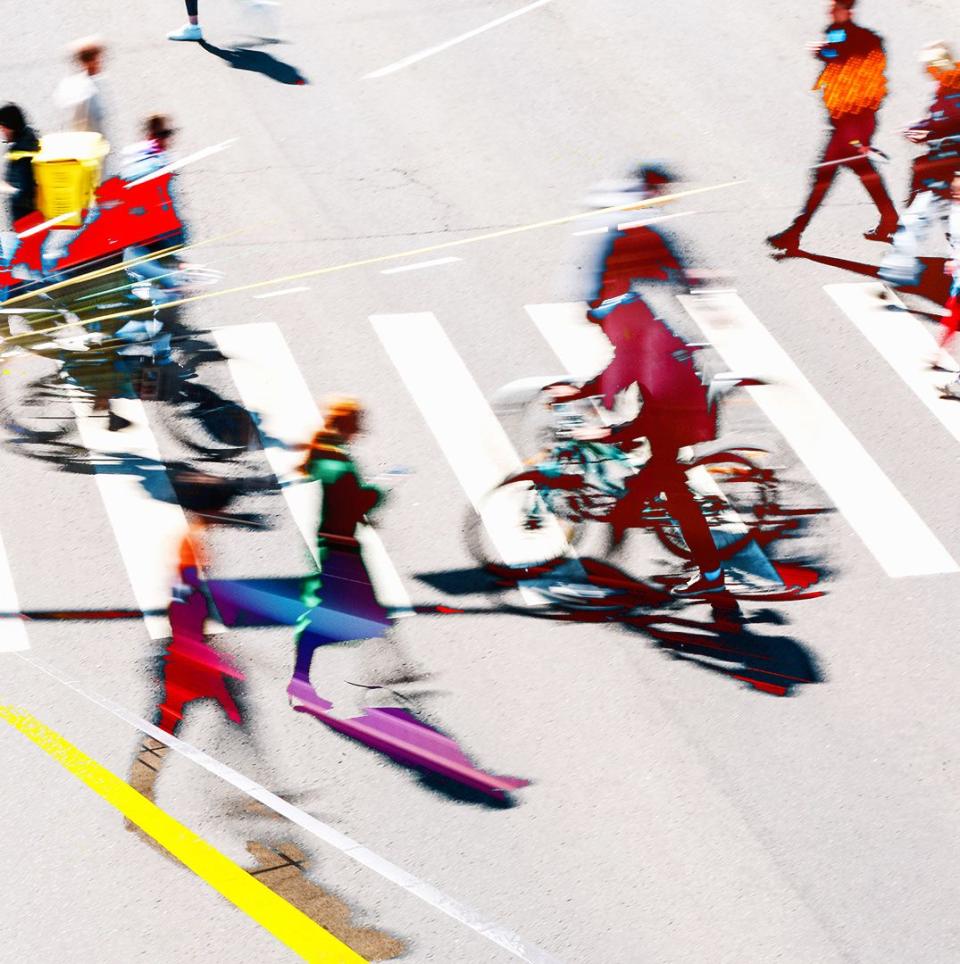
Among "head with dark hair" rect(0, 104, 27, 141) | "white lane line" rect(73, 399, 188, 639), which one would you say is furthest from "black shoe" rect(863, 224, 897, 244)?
"head with dark hair" rect(0, 104, 27, 141)

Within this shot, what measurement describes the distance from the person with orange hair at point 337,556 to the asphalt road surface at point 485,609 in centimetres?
41

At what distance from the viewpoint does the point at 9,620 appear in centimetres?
898

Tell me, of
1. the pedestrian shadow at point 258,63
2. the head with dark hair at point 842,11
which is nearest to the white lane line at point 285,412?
the pedestrian shadow at point 258,63

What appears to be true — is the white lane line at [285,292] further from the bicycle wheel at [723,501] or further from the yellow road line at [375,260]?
the bicycle wheel at [723,501]

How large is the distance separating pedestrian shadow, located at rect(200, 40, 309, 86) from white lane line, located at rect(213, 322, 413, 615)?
4.62m

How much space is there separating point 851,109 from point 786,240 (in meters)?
1.40

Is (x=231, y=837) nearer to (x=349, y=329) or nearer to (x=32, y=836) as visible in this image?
(x=32, y=836)

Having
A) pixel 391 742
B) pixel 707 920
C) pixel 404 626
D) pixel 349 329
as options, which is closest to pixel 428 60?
pixel 349 329

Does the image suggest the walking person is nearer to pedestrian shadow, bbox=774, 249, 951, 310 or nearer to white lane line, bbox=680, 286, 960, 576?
pedestrian shadow, bbox=774, 249, 951, 310

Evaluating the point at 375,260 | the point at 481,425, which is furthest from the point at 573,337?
the point at 375,260

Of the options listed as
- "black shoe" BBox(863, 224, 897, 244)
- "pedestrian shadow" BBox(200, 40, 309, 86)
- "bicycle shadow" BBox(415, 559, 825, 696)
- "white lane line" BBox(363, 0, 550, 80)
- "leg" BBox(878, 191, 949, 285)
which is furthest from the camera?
"white lane line" BBox(363, 0, 550, 80)

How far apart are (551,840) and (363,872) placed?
100cm

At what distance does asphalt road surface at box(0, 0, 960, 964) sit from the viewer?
7.34m

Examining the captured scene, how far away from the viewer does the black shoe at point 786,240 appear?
13.0 m
